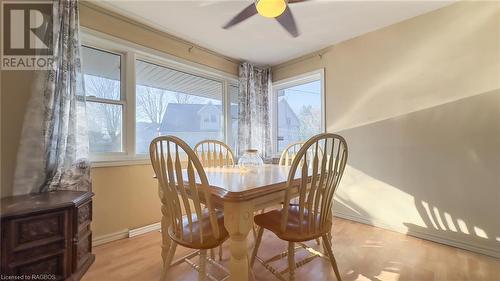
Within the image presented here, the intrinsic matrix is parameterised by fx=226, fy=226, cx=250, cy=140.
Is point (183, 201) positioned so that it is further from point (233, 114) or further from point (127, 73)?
point (233, 114)

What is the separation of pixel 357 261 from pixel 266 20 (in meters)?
2.48

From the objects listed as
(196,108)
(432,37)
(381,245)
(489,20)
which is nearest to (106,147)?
(196,108)

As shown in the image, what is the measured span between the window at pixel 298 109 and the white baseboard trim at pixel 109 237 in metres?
2.50

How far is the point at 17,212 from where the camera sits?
53.2 inches

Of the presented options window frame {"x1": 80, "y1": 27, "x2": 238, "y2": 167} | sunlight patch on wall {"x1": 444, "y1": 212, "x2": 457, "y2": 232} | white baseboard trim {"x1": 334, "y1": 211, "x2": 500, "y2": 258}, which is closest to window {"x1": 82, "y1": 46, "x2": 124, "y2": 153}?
window frame {"x1": 80, "y1": 27, "x2": 238, "y2": 167}

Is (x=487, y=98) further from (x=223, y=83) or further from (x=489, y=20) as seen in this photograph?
(x=223, y=83)

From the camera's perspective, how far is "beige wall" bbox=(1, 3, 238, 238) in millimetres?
1767

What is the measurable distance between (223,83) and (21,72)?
225cm

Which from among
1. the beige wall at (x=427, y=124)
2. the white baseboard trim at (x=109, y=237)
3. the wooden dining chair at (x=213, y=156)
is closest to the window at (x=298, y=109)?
the beige wall at (x=427, y=124)

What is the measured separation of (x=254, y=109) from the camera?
3.62 metres

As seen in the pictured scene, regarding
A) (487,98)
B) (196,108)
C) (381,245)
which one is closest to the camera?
(487,98)

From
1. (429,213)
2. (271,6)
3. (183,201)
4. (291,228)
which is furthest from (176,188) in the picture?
(429,213)

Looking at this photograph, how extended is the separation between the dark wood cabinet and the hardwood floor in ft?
0.74

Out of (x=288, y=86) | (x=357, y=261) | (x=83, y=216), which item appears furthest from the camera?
(x=288, y=86)
